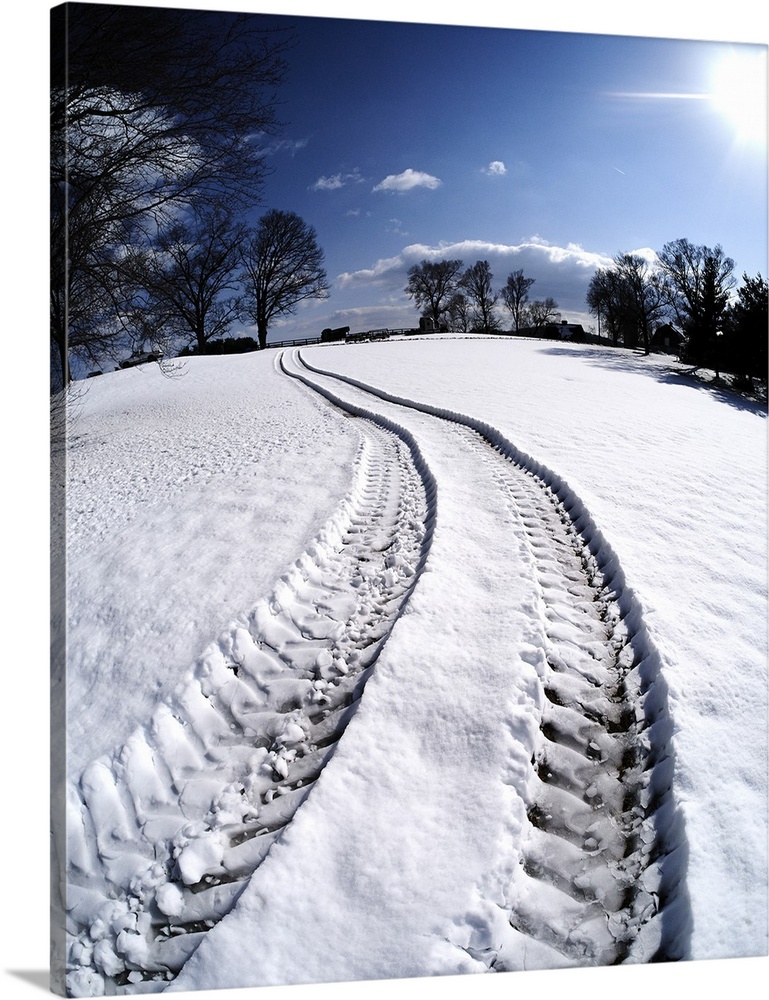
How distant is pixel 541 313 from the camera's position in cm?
266

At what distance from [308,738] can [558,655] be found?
2.58 ft

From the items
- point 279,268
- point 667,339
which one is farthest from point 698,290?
point 279,268

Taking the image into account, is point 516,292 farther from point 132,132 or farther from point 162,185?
point 132,132

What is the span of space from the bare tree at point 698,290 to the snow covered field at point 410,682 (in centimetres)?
14

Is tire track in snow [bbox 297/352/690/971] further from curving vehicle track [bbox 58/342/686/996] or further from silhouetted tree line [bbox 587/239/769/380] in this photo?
silhouetted tree line [bbox 587/239/769/380]

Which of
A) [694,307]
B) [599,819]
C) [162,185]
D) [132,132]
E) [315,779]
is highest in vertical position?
[132,132]

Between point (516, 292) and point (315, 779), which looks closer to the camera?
point (315, 779)

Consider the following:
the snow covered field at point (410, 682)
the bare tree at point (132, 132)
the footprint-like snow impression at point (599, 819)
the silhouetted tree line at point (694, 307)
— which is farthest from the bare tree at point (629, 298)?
the bare tree at point (132, 132)

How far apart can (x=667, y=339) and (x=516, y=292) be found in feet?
2.10

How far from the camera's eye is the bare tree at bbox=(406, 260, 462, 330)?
253cm

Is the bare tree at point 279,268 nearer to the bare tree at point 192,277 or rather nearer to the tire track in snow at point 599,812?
the bare tree at point 192,277

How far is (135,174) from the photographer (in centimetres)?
228

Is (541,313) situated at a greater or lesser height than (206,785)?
greater
